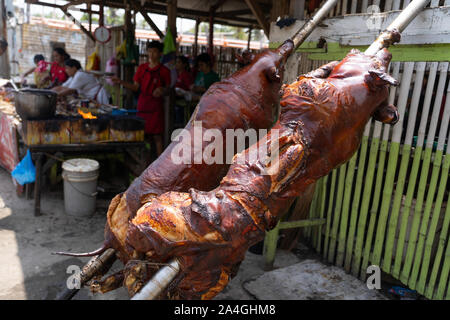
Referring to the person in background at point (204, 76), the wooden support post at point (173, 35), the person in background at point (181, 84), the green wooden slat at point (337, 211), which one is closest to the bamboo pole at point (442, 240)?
the green wooden slat at point (337, 211)

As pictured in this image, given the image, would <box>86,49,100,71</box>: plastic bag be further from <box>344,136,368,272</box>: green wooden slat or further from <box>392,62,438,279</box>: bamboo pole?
<box>392,62,438,279</box>: bamboo pole

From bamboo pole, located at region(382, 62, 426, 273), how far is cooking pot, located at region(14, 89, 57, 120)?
5.01 metres

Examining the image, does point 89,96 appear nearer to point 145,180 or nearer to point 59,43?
point 145,180

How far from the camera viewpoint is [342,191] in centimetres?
411

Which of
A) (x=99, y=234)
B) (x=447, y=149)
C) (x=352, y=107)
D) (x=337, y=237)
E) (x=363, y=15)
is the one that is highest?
(x=363, y=15)

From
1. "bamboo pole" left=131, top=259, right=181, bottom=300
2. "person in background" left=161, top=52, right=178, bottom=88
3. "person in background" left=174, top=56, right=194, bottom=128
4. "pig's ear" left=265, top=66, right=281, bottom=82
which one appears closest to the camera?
"bamboo pole" left=131, top=259, right=181, bottom=300

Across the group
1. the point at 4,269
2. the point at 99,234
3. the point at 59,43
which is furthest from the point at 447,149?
the point at 59,43

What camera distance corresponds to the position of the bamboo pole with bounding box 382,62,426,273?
3.17m

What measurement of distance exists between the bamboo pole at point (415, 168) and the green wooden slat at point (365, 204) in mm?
412

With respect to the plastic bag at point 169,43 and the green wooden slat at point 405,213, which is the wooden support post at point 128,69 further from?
the green wooden slat at point 405,213

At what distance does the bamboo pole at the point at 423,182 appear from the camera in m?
3.04

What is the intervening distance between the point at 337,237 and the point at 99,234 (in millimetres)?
3375

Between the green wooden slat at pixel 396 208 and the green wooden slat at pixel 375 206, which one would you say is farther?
the green wooden slat at pixel 375 206

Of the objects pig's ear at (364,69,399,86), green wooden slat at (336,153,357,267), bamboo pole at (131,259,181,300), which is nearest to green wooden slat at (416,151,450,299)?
green wooden slat at (336,153,357,267)
